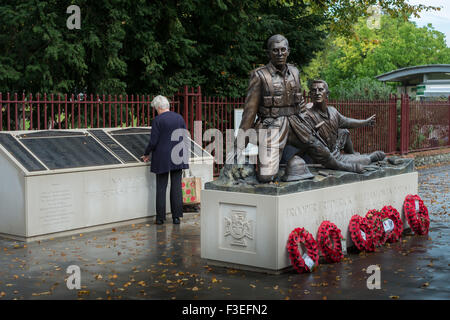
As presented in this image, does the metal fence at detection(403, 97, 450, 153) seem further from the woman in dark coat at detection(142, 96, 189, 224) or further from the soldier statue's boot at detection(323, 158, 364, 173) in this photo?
the soldier statue's boot at detection(323, 158, 364, 173)

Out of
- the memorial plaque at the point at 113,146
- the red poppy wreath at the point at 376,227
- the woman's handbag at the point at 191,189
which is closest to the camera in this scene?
the red poppy wreath at the point at 376,227

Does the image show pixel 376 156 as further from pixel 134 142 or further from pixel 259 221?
pixel 134 142

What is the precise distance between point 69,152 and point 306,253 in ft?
14.3

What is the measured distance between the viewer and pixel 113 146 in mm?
10961

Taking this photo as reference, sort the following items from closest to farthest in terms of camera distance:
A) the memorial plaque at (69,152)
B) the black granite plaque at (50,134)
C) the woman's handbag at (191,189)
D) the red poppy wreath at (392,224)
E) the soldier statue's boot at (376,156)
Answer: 1. the red poppy wreath at (392,224)
2. the memorial plaque at (69,152)
3. the black granite plaque at (50,134)
4. the soldier statue's boot at (376,156)
5. the woman's handbag at (191,189)

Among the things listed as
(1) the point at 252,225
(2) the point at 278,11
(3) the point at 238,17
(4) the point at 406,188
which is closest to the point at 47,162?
(1) the point at 252,225

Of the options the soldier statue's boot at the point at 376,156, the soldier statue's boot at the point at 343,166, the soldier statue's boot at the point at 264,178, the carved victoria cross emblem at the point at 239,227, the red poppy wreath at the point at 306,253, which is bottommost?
the red poppy wreath at the point at 306,253

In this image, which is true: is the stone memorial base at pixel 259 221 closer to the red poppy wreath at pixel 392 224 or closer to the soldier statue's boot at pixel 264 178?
the soldier statue's boot at pixel 264 178

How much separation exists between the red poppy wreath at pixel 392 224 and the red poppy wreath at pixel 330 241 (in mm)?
1329

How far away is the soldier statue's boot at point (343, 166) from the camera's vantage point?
894cm

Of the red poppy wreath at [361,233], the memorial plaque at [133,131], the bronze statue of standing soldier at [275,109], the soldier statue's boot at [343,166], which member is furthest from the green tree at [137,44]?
the red poppy wreath at [361,233]

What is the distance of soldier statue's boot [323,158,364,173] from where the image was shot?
29.3ft

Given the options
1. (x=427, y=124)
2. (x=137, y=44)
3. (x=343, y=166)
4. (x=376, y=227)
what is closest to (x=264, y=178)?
(x=343, y=166)

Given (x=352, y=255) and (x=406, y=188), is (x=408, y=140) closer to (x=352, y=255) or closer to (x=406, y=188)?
(x=406, y=188)
